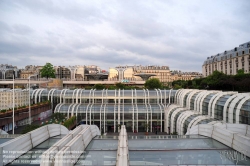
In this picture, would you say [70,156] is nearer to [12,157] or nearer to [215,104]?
[12,157]

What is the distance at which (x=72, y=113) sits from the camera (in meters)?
42.2

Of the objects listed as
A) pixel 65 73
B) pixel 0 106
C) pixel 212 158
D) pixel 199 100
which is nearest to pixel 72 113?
pixel 0 106
